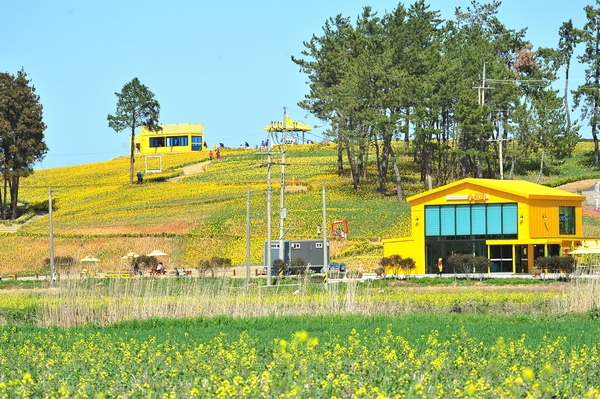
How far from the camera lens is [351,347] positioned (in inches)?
883

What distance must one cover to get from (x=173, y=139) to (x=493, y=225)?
281ft

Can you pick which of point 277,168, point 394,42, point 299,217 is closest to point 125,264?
point 299,217

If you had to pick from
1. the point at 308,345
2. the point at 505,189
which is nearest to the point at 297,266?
the point at 505,189

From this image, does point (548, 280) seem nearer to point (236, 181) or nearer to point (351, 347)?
point (351, 347)

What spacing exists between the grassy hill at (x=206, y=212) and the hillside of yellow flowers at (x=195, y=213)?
0.27 feet

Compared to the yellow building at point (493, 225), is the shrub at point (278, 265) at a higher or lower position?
lower

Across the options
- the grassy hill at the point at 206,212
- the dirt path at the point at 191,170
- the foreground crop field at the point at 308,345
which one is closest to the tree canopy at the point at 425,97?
the grassy hill at the point at 206,212

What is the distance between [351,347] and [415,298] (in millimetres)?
18579

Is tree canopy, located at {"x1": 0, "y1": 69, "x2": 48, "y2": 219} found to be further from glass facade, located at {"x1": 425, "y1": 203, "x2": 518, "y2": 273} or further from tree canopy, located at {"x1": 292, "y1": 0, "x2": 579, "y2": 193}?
glass facade, located at {"x1": 425, "y1": 203, "x2": 518, "y2": 273}

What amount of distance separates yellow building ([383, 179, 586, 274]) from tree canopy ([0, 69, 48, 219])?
144 feet

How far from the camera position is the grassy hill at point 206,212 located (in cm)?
6725

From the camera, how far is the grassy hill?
67.2m

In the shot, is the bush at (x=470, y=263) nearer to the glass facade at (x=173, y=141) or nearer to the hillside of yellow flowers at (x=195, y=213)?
the hillside of yellow flowers at (x=195, y=213)

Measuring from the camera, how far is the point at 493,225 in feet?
187
